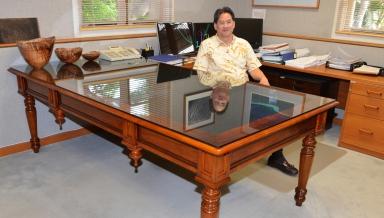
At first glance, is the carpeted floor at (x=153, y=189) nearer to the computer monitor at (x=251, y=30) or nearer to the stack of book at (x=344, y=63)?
the stack of book at (x=344, y=63)

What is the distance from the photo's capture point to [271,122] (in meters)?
1.54

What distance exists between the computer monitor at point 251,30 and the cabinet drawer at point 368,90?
1.31m

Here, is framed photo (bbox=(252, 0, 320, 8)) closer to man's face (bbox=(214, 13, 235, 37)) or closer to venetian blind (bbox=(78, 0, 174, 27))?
venetian blind (bbox=(78, 0, 174, 27))

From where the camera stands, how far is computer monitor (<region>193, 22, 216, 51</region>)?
11.8 ft

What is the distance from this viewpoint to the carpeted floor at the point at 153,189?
214 cm

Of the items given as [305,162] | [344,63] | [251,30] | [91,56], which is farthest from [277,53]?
[91,56]

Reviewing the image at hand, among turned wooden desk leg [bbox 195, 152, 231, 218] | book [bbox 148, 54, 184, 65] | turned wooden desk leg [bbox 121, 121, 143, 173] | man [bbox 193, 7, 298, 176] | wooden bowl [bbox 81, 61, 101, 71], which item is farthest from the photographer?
book [bbox 148, 54, 184, 65]

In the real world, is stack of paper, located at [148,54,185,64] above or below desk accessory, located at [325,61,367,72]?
above

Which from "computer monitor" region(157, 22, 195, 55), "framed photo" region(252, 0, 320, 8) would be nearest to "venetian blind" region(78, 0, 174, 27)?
"computer monitor" region(157, 22, 195, 55)

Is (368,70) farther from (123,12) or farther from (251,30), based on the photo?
(123,12)

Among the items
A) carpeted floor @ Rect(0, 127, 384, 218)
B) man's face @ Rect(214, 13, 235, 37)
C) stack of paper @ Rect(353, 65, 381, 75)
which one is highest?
man's face @ Rect(214, 13, 235, 37)

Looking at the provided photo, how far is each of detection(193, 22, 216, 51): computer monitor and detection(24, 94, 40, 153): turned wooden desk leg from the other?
1.69m

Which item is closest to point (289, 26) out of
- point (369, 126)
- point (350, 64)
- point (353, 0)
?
point (353, 0)

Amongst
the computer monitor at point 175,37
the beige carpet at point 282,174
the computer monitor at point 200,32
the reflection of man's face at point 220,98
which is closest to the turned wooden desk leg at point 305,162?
the beige carpet at point 282,174
